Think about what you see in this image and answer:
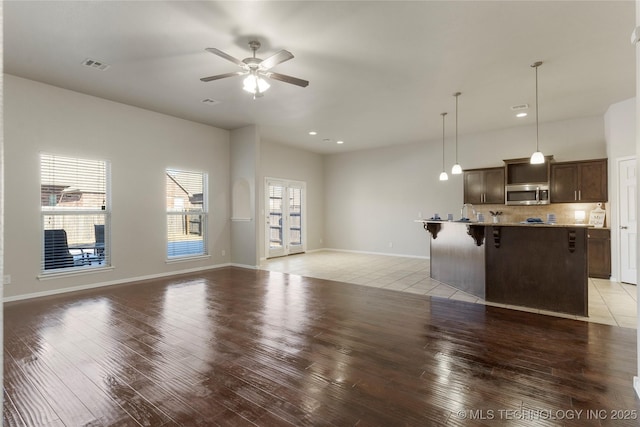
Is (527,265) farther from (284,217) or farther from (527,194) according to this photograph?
(284,217)

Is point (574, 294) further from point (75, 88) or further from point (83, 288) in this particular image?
point (75, 88)

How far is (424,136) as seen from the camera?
8.10 meters

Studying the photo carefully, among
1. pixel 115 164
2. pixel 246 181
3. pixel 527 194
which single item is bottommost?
pixel 527 194

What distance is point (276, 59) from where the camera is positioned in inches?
138

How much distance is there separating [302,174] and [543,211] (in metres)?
6.20

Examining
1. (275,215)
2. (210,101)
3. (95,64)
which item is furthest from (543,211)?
(95,64)

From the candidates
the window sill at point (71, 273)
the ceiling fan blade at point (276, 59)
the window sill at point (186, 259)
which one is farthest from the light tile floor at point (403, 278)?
the ceiling fan blade at point (276, 59)

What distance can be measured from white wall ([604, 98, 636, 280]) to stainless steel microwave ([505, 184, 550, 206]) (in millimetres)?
1010

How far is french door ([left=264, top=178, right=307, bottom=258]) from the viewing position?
8.96 m

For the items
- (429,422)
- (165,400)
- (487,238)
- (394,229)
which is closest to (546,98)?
(487,238)

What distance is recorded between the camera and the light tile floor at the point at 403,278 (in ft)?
13.2

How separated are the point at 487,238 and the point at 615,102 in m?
3.85

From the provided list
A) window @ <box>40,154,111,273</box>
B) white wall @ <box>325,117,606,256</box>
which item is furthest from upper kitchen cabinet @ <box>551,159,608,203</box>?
window @ <box>40,154,111,273</box>

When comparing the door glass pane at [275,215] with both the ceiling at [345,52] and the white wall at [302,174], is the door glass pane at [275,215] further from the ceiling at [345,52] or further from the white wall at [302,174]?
the ceiling at [345,52]
